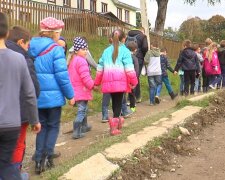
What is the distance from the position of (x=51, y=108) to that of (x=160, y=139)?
1541 mm

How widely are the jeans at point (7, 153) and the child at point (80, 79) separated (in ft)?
9.92

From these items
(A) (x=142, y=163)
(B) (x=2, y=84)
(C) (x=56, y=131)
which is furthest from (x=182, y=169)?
(B) (x=2, y=84)

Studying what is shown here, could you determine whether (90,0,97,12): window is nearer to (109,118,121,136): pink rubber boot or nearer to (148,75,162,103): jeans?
(148,75,162,103): jeans

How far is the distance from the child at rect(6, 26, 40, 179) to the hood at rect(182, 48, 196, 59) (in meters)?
7.46

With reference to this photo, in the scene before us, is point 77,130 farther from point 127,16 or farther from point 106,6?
point 127,16

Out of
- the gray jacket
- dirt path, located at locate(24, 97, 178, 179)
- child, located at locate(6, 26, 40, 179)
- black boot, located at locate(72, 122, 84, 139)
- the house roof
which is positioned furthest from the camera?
the house roof

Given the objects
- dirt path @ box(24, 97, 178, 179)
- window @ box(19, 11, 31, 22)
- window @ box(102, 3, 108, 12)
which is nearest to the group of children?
dirt path @ box(24, 97, 178, 179)

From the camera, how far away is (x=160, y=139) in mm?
5809

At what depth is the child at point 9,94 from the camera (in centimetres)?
342

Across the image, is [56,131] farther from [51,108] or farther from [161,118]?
[161,118]

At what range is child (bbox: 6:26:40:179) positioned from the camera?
13.1 feet

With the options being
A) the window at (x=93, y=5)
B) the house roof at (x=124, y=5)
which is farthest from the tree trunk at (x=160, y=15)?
the house roof at (x=124, y=5)

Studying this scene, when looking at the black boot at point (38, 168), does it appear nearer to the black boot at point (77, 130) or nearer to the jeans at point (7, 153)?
the jeans at point (7, 153)

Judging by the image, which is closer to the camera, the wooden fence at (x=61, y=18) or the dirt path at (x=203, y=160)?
the dirt path at (x=203, y=160)
